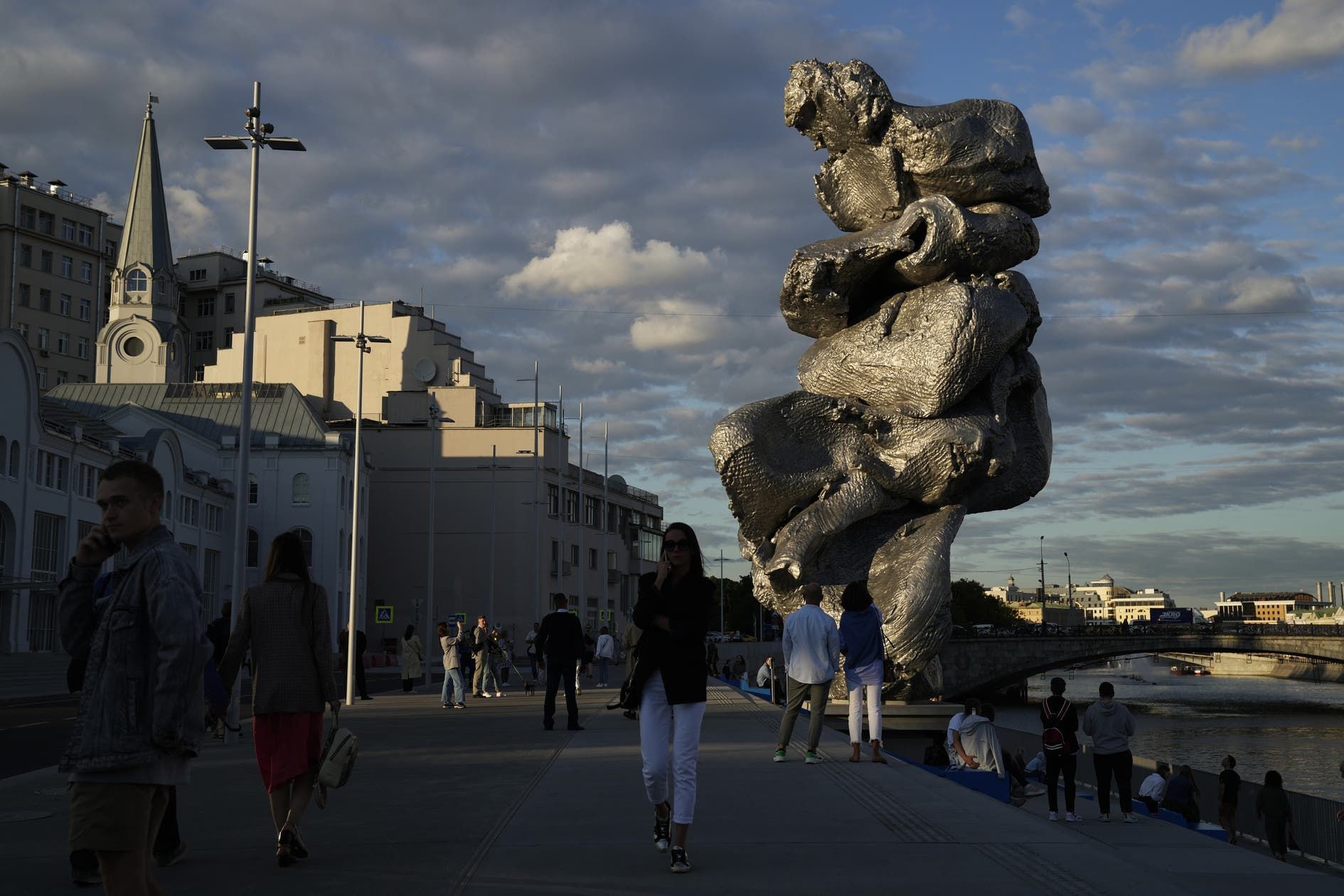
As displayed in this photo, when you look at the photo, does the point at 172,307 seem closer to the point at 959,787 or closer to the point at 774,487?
the point at 774,487

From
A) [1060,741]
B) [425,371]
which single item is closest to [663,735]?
[1060,741]

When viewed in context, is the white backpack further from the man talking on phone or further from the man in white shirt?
the man in white shirt

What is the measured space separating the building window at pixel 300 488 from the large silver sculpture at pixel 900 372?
1673 inches

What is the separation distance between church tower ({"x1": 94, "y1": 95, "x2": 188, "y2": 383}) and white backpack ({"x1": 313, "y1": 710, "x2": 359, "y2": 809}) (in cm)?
7204

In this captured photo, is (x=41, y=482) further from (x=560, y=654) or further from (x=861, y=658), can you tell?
(x=861, y=658)

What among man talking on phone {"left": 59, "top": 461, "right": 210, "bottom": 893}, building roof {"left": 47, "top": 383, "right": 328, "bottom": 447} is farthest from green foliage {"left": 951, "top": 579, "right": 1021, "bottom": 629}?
man talking on phone {"left": 59, "top": 461, "right": 210, "bottom": 893}

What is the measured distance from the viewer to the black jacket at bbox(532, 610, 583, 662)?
57.0 ft

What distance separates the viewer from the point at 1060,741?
12508 millimetres

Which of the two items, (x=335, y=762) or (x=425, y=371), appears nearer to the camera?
(x=335, y=762)

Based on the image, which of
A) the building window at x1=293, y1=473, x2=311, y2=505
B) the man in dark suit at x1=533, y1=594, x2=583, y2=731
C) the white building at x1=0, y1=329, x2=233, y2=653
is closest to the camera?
the man in dark suit at x1=533, y1=594, x2=583, y2=731

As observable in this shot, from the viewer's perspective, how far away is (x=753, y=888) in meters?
6.48

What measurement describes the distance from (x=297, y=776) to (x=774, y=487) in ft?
48.6

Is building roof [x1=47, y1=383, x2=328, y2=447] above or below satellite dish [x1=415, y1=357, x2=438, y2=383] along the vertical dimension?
below

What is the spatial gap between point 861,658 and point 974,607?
4202 inches
